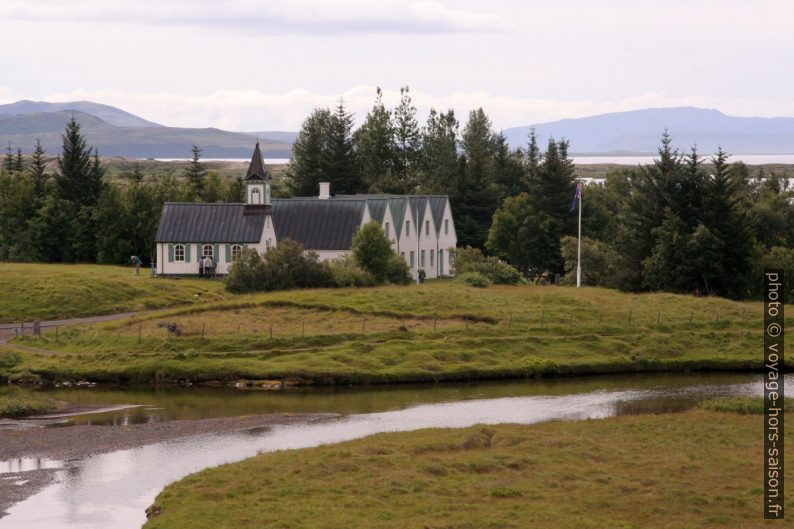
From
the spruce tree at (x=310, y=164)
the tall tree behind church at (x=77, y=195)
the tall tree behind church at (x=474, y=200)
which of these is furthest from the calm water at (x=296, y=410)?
the spruce tree at (x=310, y=164)

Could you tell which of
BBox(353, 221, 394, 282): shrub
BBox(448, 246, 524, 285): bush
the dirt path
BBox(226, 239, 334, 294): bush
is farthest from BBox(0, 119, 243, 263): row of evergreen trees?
BBox(448, 246, 524, 285): bush

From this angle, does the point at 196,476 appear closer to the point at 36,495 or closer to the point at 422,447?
the point at 36,495

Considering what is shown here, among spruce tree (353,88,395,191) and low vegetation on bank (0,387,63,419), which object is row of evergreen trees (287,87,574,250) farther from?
low vegetation on bank (0,387,63,419)

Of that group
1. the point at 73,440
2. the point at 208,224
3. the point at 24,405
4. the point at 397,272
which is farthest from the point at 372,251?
the point at 73,440

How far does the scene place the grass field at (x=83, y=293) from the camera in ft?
234

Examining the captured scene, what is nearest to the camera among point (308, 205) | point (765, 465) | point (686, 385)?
point (765, 465)

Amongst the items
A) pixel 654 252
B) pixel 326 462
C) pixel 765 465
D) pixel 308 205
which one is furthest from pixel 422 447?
pixel 308 205

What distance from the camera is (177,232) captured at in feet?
287

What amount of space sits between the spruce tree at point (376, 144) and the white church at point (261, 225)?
139 feet

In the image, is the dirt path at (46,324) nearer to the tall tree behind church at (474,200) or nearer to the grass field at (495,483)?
the grass field at (495,483)

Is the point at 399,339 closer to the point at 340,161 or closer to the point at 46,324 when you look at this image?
Result: the point at 46,324

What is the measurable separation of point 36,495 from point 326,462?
8.82 m

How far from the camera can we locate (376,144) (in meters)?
136

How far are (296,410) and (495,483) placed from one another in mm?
17910
